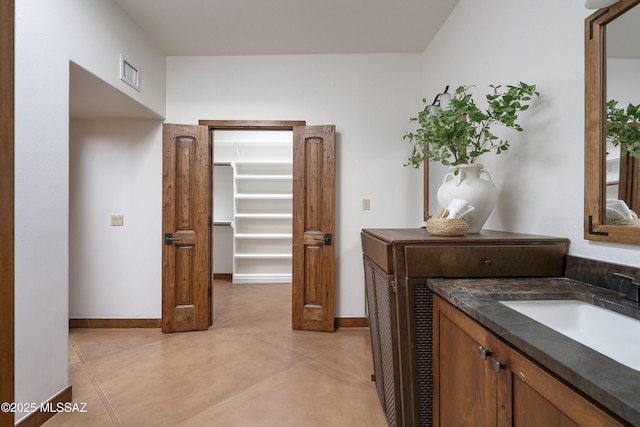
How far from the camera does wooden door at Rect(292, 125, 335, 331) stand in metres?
3.01

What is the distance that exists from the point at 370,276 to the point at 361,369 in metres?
0.95

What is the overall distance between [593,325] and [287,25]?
2925 millimetres

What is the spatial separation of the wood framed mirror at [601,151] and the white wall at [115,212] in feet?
11.1

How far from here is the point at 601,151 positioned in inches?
44.5

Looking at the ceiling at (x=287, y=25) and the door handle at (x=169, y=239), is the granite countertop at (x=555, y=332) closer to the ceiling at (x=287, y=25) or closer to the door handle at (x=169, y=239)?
the ceiling at (x=287, y=25)

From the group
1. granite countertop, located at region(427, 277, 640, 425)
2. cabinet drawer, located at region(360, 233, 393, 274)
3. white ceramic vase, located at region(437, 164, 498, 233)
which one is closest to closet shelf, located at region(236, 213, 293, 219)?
cabinet drawer, located at region(360, 233, 393, 274)

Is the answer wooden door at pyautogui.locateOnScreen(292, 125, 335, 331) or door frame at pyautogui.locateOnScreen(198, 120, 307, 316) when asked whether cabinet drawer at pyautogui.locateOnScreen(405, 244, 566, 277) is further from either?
door frame at pyautogui.locateOnScreen(198, 120, 307, 316)

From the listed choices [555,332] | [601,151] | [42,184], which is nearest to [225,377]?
[42,184]

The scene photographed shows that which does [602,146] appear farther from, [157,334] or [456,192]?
[157,334]

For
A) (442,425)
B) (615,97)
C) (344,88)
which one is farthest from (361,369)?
(344,88)

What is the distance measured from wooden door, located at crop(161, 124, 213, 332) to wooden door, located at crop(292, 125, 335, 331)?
0.93 metres

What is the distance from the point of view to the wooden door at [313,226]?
301cm

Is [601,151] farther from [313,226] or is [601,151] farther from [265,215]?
[265,215]

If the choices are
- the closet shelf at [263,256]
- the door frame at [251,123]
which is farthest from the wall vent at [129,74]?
the closet shelf at [263,256]
